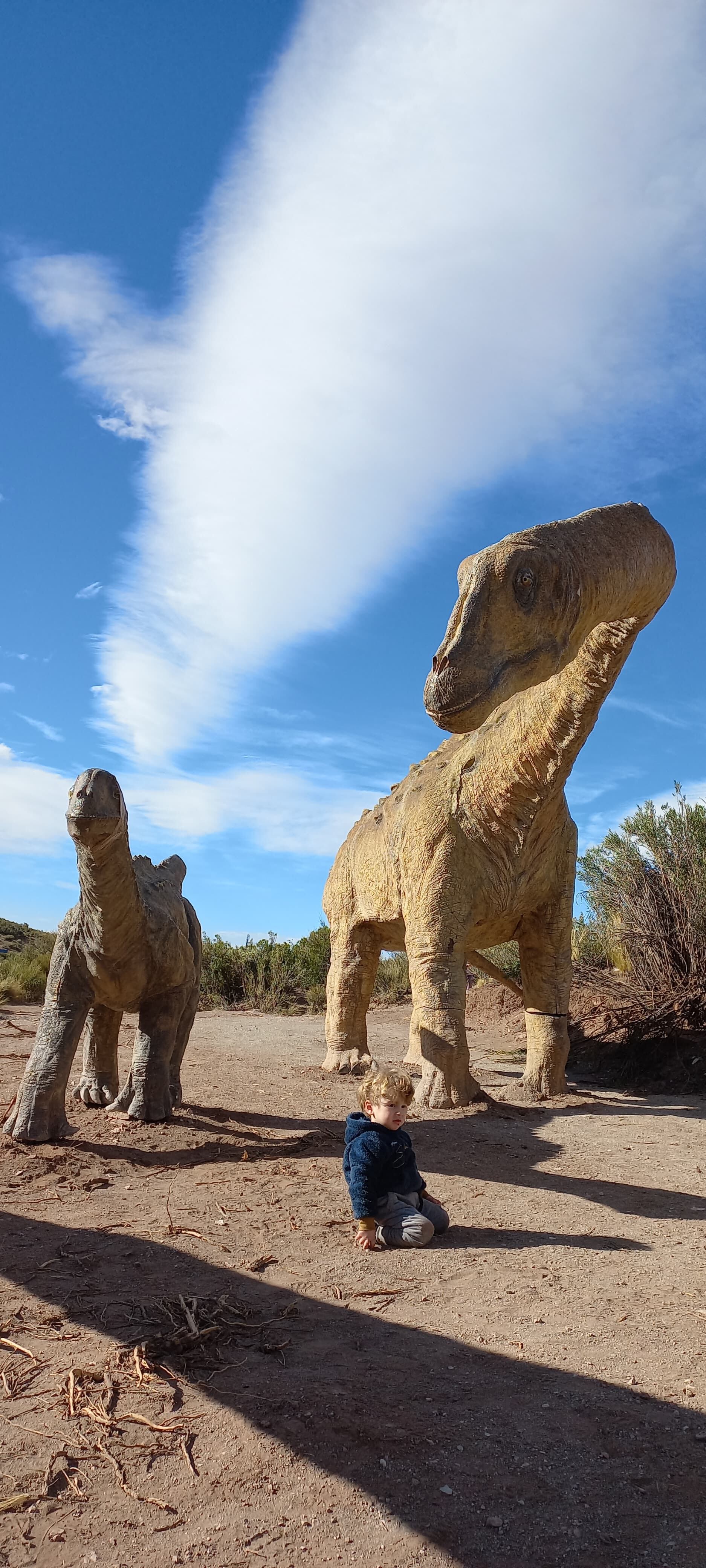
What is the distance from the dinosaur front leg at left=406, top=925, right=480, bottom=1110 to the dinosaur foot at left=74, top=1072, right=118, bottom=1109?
78.7 inches

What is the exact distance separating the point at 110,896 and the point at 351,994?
3.90 meters

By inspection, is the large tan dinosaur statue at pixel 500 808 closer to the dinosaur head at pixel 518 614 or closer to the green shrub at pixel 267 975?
the dinosaur head at pixel 518 614

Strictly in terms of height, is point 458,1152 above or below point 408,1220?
above

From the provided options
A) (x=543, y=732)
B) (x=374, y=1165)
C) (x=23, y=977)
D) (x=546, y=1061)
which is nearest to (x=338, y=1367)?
(x=374, y=1165)

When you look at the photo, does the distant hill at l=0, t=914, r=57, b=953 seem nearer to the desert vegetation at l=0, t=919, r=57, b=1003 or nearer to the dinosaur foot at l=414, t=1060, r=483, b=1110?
the desert vegetation at l=0, t=919, r=57, b=1003

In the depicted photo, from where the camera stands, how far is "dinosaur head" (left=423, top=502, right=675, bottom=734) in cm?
395

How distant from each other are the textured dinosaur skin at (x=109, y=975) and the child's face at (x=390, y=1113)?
75.0 inches

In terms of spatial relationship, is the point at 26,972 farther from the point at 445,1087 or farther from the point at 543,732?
the point at 543,732

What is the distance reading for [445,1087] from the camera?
6.20 meters

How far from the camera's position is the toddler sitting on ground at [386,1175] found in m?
3.77

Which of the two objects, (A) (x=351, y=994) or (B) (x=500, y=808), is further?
(A) (x=351, y=994)

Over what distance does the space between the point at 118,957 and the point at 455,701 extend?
2.59 meters

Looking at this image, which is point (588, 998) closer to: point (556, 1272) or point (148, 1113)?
point (148, 1113)

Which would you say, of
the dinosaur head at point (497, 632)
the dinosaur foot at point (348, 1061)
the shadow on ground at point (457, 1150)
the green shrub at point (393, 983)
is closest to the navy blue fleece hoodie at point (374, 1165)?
the shadow on ground at point (457, 1150)
